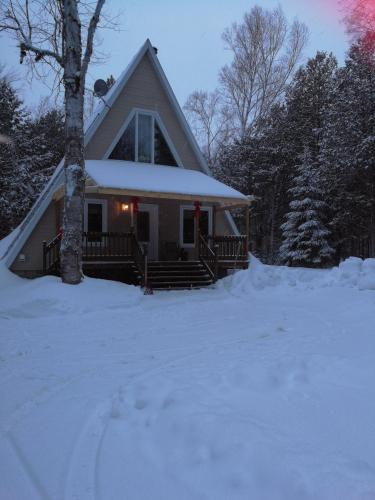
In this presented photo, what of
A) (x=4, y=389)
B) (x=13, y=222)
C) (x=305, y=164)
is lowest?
(x=4, y=389)

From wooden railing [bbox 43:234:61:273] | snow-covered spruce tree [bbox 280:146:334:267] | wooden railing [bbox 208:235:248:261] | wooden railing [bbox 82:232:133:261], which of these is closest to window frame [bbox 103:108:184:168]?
wooden railing [bbox 82:232:133:261]

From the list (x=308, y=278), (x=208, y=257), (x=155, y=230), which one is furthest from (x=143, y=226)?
(x=308, y=278)

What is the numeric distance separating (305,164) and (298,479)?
22839 mm

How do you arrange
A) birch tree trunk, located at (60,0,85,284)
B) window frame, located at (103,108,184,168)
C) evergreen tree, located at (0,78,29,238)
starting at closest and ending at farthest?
1. birch tree trunk, located at (60,0,85,284)
2. window frame, located at (103,108,184,168)
3. evergreen tree, located at (0,78,29,238)

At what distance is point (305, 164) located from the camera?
23.8 metres

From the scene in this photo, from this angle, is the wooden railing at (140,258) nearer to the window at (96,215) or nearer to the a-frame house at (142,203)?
Answer: the a-frame house at (142,203)

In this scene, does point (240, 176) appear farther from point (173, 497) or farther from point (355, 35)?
point (173, 497)

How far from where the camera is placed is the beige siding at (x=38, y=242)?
1373cm

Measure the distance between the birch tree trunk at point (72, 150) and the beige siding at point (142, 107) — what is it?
442cm

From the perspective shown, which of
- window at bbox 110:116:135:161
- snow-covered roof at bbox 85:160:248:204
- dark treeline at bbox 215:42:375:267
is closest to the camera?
snow-covered roof at bbox 85:160:248:204

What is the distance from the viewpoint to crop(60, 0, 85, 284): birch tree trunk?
403 inches

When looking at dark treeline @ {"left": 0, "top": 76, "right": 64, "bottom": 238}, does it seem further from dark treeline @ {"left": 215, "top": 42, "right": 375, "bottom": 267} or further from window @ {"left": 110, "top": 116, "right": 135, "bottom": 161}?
dark treeline @ {"left": 215, "top": 42, "right": 375, "bottom": 267}

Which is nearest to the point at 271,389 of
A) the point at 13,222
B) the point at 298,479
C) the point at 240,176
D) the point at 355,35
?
the point at 298,479

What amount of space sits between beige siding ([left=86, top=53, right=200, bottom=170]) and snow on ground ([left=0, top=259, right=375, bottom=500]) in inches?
350
